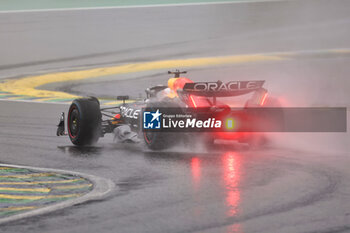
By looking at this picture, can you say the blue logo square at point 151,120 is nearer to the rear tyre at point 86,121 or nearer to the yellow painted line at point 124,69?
the rear tyre at point 86,121

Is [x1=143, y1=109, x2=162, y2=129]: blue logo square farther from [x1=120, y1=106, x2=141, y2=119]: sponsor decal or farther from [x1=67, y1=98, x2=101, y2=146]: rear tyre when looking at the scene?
[x1=67, y1=98, x2=101, y2=146]: rear tyre

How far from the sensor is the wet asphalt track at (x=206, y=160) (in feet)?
19.1

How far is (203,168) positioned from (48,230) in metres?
3.22

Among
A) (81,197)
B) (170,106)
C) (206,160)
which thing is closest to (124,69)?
(170,106)

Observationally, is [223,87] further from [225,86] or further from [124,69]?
[124,69]

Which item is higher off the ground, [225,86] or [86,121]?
[225,86]

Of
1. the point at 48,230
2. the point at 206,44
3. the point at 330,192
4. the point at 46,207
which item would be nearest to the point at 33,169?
the point at 46,207

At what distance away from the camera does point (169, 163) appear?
28.8 feet

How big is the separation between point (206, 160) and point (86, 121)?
2107mm

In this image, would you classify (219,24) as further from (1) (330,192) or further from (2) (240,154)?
(1) (330,192)

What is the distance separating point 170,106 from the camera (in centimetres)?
972

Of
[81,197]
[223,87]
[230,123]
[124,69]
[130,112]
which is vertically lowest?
[81,197]

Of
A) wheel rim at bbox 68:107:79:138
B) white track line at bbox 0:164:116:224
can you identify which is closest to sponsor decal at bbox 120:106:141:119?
wheel rim at bbox 68:107:79:138

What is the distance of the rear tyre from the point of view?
402 inches
